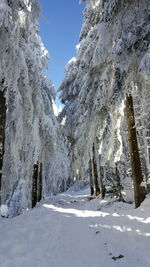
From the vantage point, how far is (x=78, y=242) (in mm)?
6730

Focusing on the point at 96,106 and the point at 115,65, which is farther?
the point at 96,106

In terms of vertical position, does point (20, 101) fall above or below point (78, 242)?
above

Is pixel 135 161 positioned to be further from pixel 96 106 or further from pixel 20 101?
pixel 20 101

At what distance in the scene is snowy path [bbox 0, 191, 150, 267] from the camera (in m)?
5.45

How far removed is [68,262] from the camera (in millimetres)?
5484

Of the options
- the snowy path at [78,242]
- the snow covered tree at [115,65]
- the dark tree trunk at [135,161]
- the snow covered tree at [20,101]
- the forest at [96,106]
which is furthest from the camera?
the dark tree trunk at [135,161]

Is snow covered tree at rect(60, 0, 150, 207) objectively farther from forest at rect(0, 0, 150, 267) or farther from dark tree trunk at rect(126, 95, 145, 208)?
dark tree trunk at rect(126, 95, 145, 208)

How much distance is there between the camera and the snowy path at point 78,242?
545 cm

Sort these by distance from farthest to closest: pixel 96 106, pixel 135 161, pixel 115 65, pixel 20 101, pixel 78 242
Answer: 1. pixel 96 106
2. pixel 135 161
3. pixel 20 101
4. pixel 115 65
5. pixel 78 242

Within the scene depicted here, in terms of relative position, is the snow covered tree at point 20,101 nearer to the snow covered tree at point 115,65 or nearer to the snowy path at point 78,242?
the snowy path at point 78,242

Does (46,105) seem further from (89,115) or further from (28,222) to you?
(28,222)

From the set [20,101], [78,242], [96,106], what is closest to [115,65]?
[20,101]

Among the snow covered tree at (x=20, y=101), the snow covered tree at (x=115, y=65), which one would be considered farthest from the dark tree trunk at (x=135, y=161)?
the snow covered tree at (x=20, y=101)

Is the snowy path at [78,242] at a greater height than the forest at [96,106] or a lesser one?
lesser
